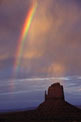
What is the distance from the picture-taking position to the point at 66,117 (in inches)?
6870

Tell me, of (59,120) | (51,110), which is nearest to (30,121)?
(59,120)

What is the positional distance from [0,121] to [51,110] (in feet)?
134

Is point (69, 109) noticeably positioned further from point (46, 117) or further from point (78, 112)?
point (46, 117)

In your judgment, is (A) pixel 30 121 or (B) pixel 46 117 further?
(B) pixel 46 117

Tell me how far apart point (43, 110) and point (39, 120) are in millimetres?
26885

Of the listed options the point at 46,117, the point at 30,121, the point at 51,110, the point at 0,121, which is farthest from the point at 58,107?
the point at 0,121

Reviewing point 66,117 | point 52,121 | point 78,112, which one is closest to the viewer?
point 52,121

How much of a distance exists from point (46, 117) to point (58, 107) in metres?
17.2

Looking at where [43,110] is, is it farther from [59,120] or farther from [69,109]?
[59,120]

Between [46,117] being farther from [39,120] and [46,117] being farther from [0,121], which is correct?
[0,121]

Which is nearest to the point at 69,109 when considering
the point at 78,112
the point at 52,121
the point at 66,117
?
the point at 78,112

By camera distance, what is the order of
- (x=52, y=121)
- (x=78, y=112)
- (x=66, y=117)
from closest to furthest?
(x=52, y=121) < (x=66, y=117) < (x=78, y=112)

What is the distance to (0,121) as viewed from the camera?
16338 centimetres

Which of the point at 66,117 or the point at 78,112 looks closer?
the point at 66,117
